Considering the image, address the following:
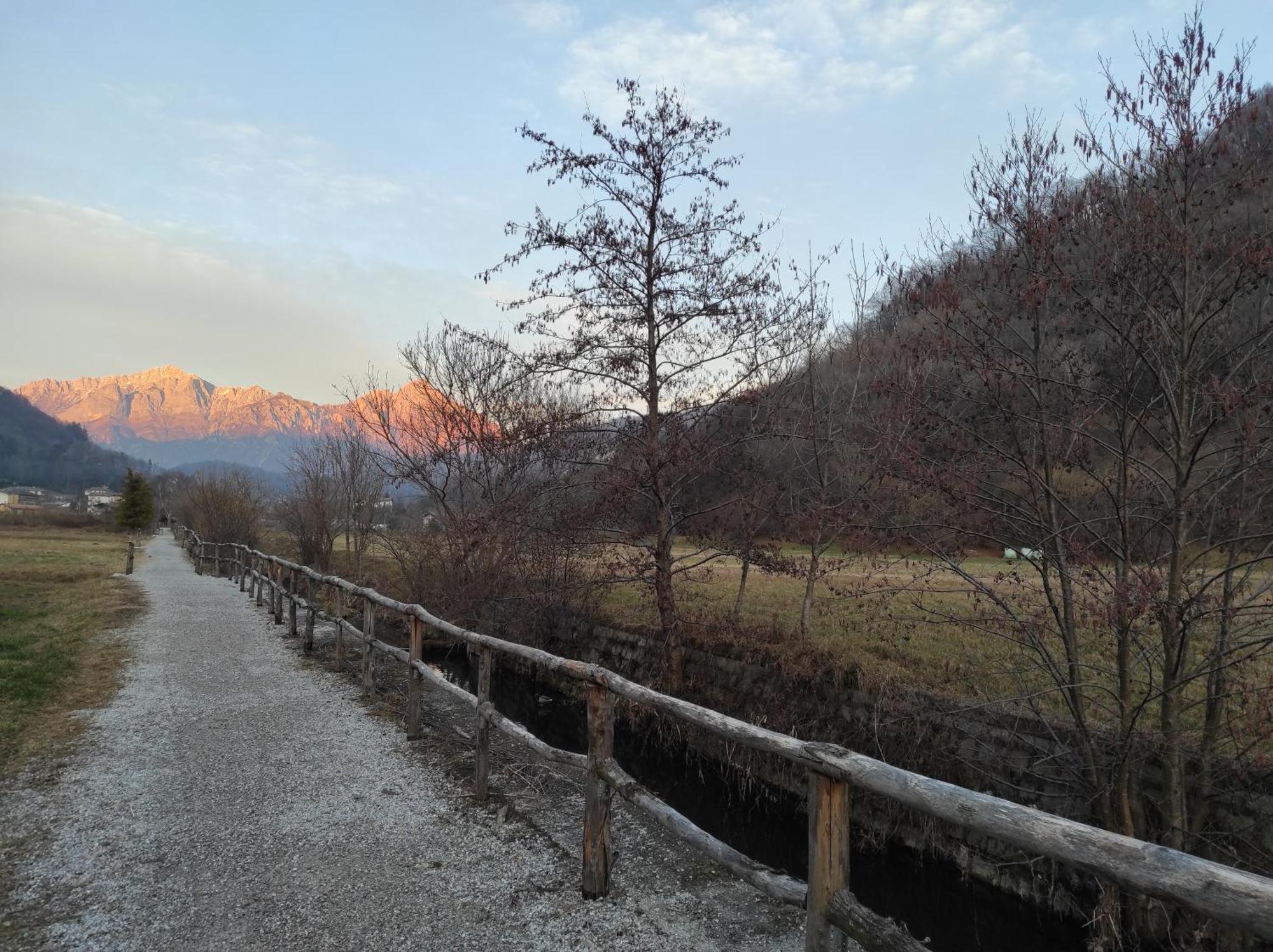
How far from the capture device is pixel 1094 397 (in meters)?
5.80

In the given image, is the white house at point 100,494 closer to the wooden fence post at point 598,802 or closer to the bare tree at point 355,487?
the bare tree at point 355,487

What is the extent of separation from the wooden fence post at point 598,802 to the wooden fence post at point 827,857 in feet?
5.01

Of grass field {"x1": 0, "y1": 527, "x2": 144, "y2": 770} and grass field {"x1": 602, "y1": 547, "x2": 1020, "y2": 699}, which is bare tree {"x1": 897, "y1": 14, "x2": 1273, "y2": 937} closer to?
grass field {"x1": 602, "y1": 547, "x2": 1020, "y2": 699}

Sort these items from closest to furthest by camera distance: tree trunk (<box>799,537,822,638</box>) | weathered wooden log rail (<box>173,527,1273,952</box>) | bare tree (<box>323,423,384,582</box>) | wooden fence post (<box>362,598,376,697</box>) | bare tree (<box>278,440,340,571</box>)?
weathered wooden log rail (<box>173,527,1273,952</box>)
wooden fence post (<box>362,598,376,697</box>)
tree trunk (<box>799,537,822,638</box>)
bare tree (<box>323,423,384,582</box>)
bare tree (<box>278,440,340,571</box>)

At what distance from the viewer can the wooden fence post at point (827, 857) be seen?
9.34 feet

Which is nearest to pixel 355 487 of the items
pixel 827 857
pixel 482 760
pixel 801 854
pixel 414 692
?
pixel 414 692

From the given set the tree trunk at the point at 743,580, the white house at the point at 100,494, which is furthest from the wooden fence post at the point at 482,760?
the white house at the point at 100,494

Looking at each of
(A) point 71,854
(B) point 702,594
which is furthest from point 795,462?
(A) point 71,854

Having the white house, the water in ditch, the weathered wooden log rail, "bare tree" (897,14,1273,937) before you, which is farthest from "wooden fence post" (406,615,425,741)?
the white house

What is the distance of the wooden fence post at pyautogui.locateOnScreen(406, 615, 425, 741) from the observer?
282 inches

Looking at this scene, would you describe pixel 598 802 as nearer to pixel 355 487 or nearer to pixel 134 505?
pixel 355 487

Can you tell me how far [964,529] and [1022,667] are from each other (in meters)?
1.18

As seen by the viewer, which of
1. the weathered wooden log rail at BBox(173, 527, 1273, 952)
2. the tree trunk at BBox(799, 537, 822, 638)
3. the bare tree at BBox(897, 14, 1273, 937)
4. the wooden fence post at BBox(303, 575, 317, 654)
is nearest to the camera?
the weathered wooden log rail at BBox(173, 527, 1273, 952)

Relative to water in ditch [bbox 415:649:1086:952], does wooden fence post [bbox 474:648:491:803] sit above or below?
above
